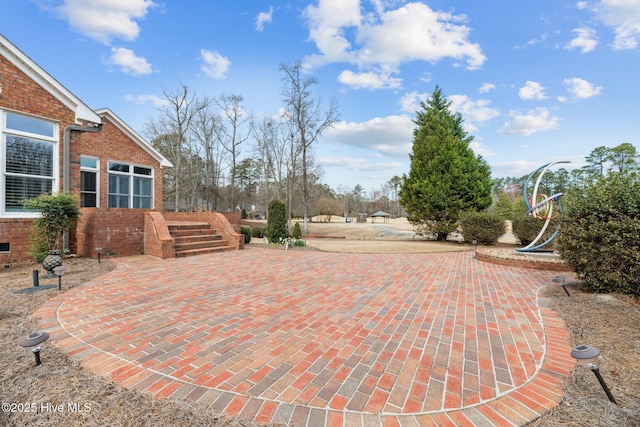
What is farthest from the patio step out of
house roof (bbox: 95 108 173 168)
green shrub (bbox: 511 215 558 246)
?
green shrub (bbox: 511 215 558 246)

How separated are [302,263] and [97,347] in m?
5.20

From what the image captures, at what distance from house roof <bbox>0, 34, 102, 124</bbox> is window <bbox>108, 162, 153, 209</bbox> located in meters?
3.72

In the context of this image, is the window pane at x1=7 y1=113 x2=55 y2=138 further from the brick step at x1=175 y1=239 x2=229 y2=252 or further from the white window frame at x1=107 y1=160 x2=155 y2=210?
the brick step at x1=175 y1=239 x2=229 y2=252

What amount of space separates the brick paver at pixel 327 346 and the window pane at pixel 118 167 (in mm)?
8360

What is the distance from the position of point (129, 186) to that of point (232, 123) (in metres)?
18.2

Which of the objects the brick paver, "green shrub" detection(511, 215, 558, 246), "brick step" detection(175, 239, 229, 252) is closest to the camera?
the brick paver

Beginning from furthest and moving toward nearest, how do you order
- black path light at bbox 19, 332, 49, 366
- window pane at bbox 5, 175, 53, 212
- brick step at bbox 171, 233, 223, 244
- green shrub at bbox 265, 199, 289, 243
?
green shrub at bbox 265, 199, 289, 243
brick step at bbox 171, 233, 223, 244
window pane at bbox 5, 175, 53, 212
black path light at bbox 19, 332, 49, 366

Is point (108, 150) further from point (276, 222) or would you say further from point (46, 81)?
point (276, 222)

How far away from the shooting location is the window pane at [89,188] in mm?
10383

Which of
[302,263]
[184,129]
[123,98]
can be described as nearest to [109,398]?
[302,263]

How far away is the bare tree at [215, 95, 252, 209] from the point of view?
89.5ft

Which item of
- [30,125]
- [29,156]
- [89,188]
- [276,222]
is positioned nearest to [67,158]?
[29,156]

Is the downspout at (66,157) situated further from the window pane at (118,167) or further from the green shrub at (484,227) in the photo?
the green shrub at (484,227)

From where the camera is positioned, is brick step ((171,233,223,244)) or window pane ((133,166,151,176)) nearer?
brick step ((171,233,223,244))
